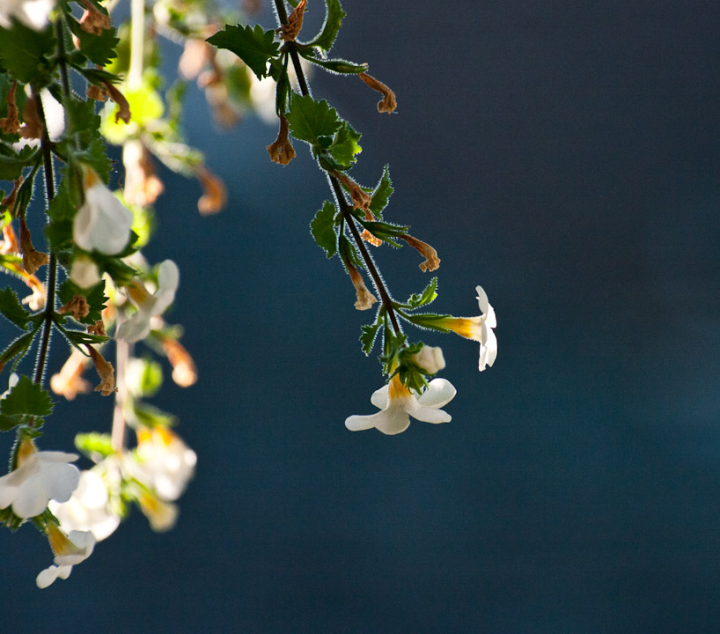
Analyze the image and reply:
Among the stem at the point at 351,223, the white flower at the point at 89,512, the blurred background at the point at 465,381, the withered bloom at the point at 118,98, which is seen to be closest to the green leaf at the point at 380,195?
the stem at the point at 351,223

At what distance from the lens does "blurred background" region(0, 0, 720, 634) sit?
213cm

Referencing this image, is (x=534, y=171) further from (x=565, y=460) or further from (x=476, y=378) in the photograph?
(x=565, y=460)

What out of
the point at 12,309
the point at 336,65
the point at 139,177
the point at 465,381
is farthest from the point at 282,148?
the point at 465,381

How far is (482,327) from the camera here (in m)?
0.33

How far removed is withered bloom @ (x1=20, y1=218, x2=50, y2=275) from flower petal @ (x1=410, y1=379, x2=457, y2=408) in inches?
8.3

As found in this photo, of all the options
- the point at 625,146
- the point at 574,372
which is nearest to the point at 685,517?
the point at 574,372

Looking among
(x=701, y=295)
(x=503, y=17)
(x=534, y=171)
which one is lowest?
(x=701, y=295)

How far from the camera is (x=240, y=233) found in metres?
2.26

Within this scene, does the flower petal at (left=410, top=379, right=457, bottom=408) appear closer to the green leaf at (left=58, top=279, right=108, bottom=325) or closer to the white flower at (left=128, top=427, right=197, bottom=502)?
the green leaf at (left=58, top=279, right=108, bottom=325)

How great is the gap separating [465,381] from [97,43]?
2004mm

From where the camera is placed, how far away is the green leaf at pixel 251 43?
1.04 feet

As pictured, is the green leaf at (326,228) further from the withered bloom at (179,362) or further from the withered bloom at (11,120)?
the withered bloom at (179,362)

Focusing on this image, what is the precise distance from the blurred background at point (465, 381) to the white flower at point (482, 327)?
5.80ft

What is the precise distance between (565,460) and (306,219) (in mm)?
1121
